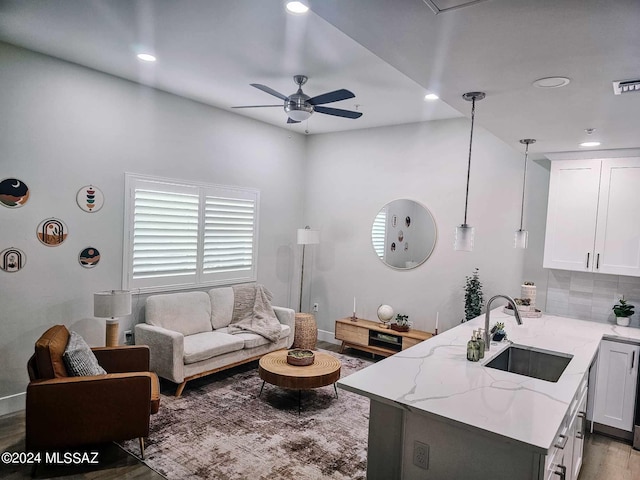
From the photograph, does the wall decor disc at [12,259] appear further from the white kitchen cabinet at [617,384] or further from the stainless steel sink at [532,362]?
the white kitchen cabinet at [617,384]

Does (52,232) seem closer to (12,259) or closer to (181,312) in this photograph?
(12,259)

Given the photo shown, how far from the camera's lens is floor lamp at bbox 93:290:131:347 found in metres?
3.76

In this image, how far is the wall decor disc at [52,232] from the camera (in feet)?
12.1

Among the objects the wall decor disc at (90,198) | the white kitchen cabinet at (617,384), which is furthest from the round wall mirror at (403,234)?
the wall decor disc at (90,198)

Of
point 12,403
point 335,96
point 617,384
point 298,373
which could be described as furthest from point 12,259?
point 617,384

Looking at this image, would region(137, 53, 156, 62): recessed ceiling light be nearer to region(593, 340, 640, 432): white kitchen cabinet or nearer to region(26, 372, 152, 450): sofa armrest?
region(26, 372, 152, 450): sofa armrest

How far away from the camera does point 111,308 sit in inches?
148

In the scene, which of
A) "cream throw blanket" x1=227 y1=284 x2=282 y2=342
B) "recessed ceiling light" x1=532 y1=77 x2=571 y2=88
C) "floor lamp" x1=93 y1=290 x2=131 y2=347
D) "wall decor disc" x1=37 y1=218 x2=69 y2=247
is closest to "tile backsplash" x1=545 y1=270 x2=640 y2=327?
"recessed ceiling light" x1=532 y1=77 x2=571 y2=88

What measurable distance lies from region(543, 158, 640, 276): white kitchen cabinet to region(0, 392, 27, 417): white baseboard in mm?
4967

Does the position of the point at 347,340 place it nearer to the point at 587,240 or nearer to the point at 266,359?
the point at 266,359

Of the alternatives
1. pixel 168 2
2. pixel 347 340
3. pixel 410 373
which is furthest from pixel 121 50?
pixel 347 340

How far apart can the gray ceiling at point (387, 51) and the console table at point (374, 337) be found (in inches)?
97.5

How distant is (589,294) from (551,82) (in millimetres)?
2779

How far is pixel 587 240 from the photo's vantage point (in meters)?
3.94
